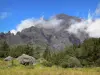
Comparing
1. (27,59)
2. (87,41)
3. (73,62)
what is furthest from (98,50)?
(27,59)

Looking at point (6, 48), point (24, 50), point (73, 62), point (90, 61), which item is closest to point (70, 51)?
point (90, 61)

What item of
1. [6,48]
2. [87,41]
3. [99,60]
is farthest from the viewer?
[6,48]

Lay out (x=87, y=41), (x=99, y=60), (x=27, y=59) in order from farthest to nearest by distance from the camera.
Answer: (x=87, y=41)
(x=99, y=60)
(x=27, y=59)

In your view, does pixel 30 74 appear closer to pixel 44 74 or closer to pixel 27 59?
pixel 44 74

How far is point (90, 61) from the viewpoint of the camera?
260ft

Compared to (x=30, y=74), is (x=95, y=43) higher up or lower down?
higher up

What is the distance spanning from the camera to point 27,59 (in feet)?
190

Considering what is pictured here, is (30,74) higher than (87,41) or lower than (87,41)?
lower

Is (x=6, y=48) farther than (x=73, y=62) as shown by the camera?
Yes

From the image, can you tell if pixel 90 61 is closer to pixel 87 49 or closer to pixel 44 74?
pixel 87 49

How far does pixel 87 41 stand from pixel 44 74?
3064 inches

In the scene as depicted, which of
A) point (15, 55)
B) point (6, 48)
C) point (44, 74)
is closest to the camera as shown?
point (44, 74)

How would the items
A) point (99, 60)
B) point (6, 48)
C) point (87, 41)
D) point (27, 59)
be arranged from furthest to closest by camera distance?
point (6, 48) → point (87, 41) → point (99, 60) → point (27, 59)

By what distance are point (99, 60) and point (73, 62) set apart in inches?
729
